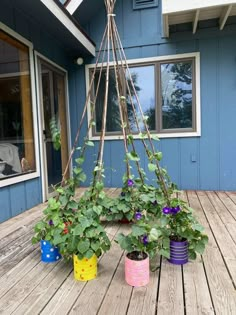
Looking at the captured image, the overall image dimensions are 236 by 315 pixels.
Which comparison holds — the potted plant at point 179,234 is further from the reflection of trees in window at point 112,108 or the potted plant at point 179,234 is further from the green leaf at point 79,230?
the reflection of trees in window at point 112,108

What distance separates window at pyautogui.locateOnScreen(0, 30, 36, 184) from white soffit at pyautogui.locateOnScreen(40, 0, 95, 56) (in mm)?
555

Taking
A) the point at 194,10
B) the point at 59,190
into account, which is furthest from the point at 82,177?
the point at 194,10

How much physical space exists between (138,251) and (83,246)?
34cm

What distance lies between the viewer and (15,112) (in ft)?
10.3

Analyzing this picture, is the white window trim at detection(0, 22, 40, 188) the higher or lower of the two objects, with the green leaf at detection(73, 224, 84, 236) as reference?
higher

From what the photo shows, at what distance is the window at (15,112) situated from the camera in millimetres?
2953

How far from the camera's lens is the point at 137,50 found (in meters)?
4.17

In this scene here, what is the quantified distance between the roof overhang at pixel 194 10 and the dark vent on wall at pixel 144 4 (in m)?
0.58

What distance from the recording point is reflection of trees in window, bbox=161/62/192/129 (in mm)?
4051

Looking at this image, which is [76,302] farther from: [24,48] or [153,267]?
[24,48]

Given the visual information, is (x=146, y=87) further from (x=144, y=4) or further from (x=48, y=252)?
(x=48, y=252)

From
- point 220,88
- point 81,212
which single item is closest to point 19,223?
point 81,212

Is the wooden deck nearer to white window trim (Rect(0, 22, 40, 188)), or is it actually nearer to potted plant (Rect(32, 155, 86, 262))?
potted plant (Rect(32, 155, 86, 262))

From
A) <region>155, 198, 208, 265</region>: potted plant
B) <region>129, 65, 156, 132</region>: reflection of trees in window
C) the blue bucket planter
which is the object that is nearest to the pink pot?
<region>155, 198, 208, 265</region>: potted plant
